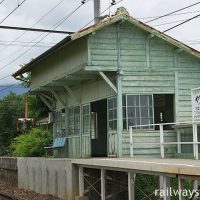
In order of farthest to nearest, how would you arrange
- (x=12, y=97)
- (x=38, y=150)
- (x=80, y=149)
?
(x=12, y=97) < (x=38, y=150) < (x=80, y=149)

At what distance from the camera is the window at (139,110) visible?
17.7m

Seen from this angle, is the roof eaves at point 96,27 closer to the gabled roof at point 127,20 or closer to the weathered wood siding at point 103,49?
the gabled roof at point 127,20

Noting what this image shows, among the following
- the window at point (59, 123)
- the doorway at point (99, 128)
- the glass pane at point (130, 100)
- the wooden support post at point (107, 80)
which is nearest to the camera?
the wooden support post at point (107, 80)

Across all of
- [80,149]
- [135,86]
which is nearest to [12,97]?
[80,149]

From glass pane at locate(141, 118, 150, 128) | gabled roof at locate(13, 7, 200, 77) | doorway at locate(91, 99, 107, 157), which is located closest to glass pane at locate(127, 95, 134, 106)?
glass pane at locate(141, 118, 150, 128)

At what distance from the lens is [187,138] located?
56.2 feet

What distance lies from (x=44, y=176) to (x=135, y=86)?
16.1 ft

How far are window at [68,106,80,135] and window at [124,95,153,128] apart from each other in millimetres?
4292

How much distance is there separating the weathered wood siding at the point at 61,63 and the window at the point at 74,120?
1.72 metres

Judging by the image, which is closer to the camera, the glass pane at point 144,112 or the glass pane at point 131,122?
the glass pane at point 131,122

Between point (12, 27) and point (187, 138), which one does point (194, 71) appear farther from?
point (12, 27)

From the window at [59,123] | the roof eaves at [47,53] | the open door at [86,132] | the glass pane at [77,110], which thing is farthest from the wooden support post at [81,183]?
the window at [59,123]

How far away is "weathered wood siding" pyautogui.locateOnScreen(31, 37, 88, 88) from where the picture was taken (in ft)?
59.6

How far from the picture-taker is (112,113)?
1812 cm
